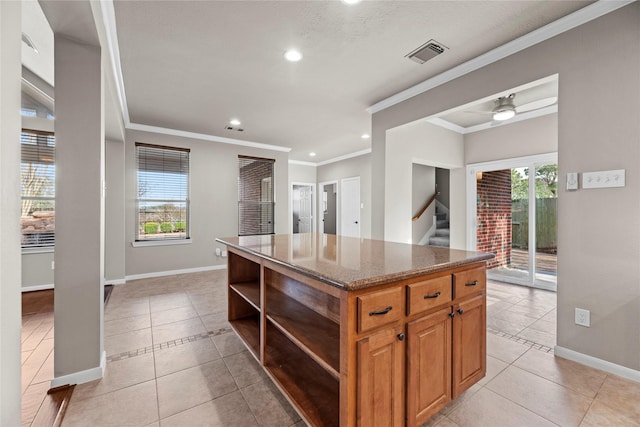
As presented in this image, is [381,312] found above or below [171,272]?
above

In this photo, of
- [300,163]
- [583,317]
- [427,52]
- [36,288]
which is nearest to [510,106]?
[427,52]

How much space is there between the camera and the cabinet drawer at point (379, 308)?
115cm

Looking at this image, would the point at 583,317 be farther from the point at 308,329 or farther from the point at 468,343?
the point at 308,329

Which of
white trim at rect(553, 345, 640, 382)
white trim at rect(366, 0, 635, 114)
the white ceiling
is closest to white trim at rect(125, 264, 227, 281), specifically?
the white ceiling

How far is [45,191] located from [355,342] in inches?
206

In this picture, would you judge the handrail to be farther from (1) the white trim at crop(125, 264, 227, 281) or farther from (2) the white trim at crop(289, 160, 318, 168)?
(1) the white trim at crop(125, 264, 227, 281)

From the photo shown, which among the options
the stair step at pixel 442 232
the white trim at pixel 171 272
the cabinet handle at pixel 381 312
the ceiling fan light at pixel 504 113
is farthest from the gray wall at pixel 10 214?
the stair step at pixel 442 232

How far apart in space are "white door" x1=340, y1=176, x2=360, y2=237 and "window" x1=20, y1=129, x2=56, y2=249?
5.68 meters

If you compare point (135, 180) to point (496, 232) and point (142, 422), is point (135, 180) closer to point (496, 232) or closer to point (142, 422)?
point (142, 422)

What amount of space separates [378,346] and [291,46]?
2527 millimetres

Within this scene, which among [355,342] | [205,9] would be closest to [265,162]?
[205,9]

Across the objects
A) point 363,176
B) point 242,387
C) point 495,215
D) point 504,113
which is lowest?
point 242,387

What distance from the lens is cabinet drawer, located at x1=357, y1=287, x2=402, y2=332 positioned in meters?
1.15

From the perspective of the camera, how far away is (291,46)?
Result: 256cm
